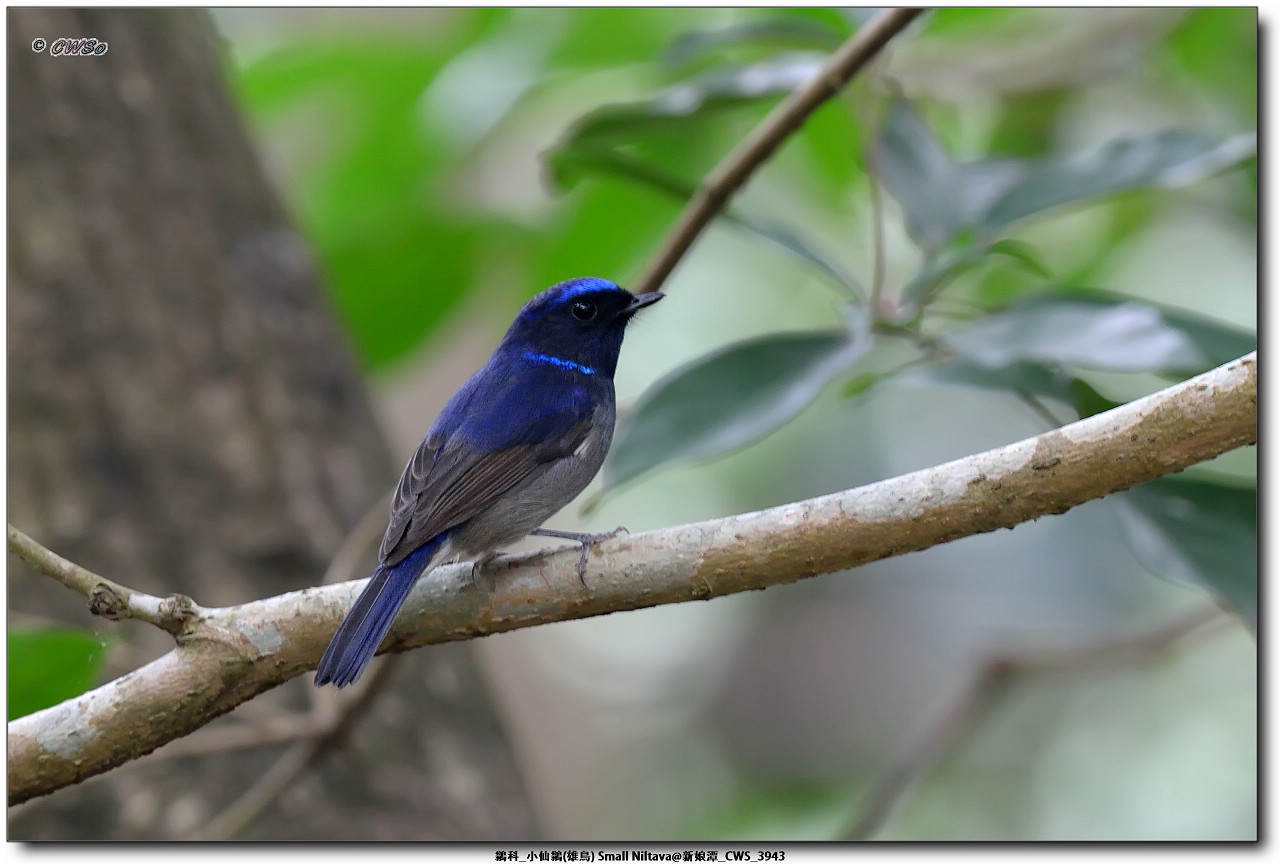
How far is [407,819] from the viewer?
3.46m

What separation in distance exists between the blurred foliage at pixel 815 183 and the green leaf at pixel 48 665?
4.00ft

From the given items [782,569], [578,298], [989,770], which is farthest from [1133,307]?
[989,770]

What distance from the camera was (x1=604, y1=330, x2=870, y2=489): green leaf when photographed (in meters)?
2.59

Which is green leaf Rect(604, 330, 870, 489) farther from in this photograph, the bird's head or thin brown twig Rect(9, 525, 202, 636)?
thin brown twig Rect(9, 525, 202, 636)

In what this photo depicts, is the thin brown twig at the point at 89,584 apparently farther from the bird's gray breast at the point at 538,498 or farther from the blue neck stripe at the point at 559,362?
the blue neck stripe at the point at 559,362

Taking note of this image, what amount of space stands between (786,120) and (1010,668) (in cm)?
179

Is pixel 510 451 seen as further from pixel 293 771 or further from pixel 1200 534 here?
pixel 1200 534

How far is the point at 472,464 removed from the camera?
2.80m

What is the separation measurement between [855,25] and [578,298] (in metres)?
1.10

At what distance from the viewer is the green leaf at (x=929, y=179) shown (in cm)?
314

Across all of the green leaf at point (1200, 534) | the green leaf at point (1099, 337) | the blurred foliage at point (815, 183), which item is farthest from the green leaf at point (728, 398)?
the green leaf at point (1200, 534)

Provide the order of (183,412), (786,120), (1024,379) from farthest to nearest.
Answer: (183,412), (786,120), (1024,379)

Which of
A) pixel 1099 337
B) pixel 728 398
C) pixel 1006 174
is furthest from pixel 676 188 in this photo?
pixel 1099 337

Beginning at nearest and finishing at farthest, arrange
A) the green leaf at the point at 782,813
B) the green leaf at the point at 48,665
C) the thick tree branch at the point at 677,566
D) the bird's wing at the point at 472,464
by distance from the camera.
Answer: the thick tree branch at the point at 677,566, the green leaf at the point at 48,665, the bird's wing at the point at 472,464, the green leaf at the point at 782,813
